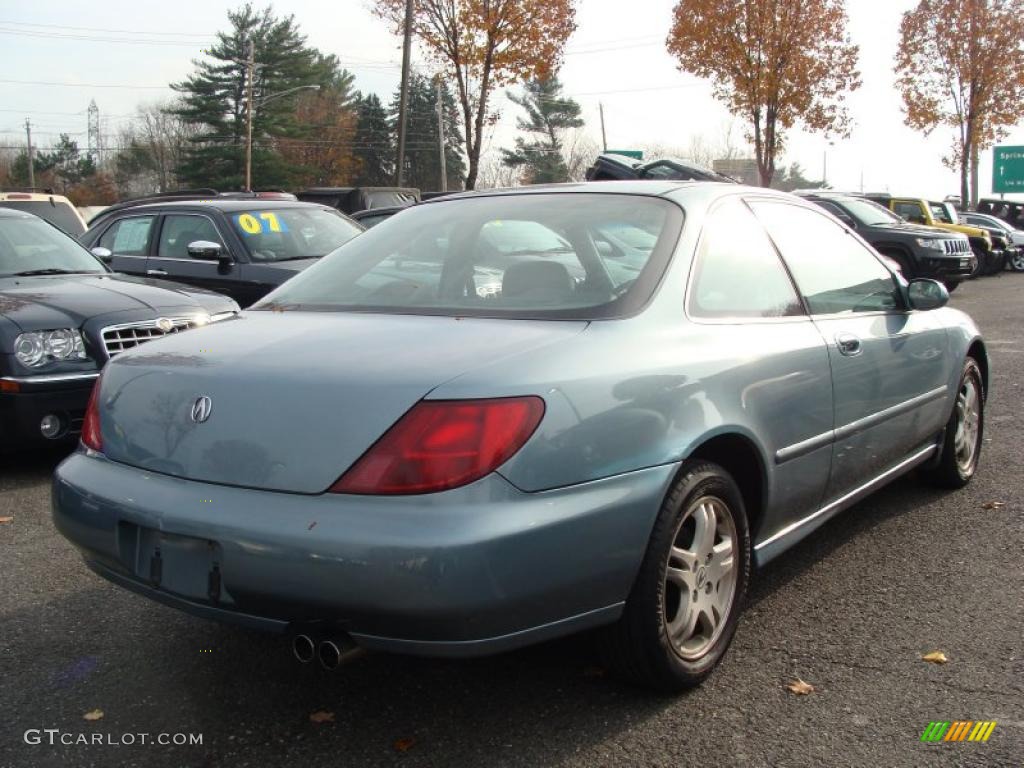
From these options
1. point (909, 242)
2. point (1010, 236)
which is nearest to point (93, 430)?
point (909, 242)

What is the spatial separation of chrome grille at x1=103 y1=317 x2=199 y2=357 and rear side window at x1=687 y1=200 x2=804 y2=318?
3.32 metres

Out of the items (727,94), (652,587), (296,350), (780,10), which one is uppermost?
(780,10)

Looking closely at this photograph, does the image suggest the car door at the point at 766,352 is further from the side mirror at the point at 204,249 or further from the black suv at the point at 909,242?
the black suv at the point at 909,242

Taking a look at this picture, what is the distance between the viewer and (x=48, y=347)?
5.47 m

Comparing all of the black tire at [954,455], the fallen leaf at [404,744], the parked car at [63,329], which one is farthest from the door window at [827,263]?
the parked car at [63,329]

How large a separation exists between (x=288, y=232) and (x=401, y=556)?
23.2 ft

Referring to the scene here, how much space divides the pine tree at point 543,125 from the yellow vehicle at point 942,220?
4062cm

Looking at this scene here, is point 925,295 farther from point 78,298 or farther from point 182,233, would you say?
point 182,233

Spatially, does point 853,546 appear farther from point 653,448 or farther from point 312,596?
point 312,596

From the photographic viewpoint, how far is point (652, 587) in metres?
2.64

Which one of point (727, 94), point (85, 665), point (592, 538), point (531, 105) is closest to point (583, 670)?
point (592, 538)

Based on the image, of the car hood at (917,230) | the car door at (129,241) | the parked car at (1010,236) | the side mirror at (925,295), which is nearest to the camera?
the side mirror at (925,295)

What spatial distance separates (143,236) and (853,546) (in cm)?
732

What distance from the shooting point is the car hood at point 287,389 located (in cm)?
239
